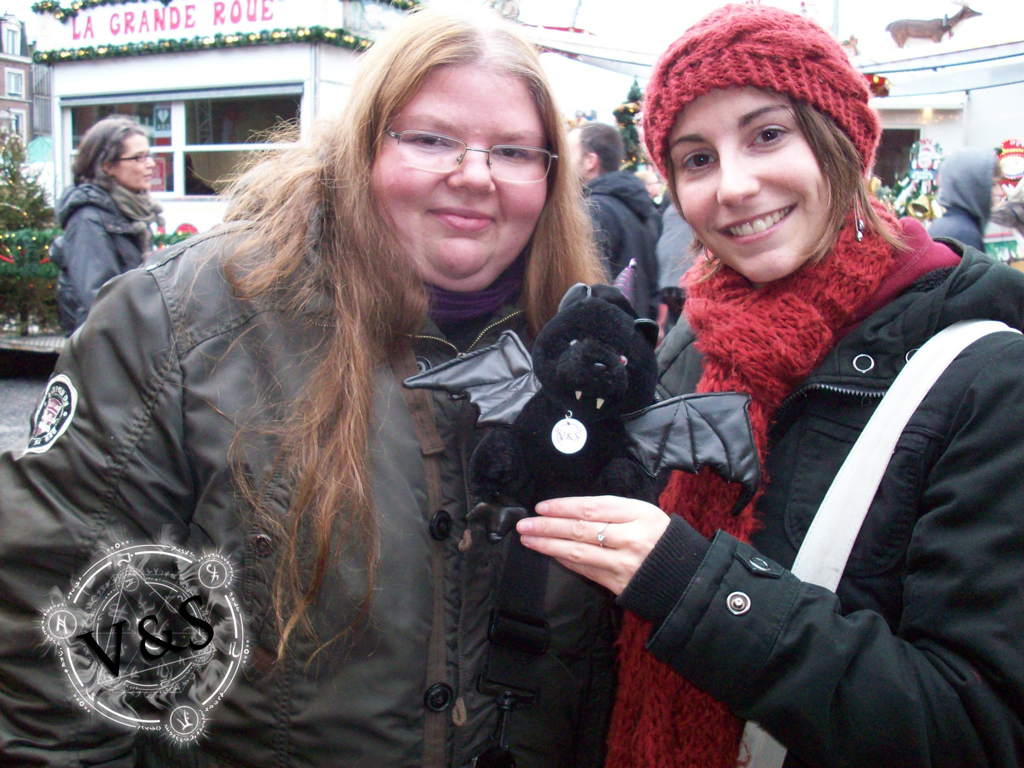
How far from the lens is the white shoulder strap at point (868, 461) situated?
1256 millimetres

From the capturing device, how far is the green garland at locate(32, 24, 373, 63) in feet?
28.5

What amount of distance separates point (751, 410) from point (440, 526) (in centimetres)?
62

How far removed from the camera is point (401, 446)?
1.40 metres

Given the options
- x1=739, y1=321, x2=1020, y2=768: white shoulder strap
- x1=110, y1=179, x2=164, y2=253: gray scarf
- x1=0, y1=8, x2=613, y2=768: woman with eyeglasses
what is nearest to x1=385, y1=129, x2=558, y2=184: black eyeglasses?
x1=0, y1=8, x2=613, y2=768: woman with eyeglasses

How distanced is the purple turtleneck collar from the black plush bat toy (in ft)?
1.00

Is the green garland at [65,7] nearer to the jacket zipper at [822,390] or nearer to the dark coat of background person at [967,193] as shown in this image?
the dark coat of background person at [967,193]

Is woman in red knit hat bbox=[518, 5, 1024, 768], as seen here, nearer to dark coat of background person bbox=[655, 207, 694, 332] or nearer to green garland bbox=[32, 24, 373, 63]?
dark coat of background person bbox=[655, 207, 694, 332]

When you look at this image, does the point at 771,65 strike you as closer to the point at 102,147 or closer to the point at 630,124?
the point at 102,147

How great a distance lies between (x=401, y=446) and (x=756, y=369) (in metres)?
0.68

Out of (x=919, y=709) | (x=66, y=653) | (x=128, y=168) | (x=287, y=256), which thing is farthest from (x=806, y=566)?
(x=128, y=168)

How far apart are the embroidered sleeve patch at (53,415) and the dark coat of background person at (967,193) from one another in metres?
4.15

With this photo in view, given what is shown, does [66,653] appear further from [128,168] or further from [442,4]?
[128,168]

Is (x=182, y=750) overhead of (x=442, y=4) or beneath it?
beneath

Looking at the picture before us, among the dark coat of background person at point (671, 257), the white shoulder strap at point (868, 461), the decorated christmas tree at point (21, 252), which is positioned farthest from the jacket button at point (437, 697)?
the decorated christmas tree at point (21, 252)
